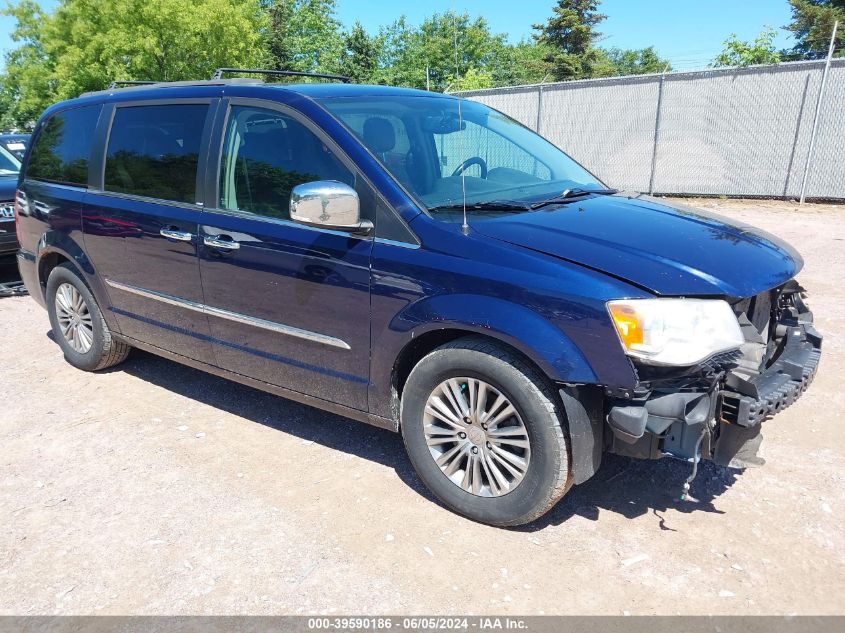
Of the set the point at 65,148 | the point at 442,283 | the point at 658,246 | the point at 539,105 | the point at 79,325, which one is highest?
the point at 65,148

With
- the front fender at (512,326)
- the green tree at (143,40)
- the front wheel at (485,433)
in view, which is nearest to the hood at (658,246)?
the front fender at (512,326)

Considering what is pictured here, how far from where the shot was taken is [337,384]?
3.35 meters

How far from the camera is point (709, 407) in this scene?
251 cm

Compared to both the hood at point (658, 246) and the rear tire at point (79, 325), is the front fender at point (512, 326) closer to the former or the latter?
the hood at point (658, 246)

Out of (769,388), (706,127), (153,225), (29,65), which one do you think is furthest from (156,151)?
(29,65)

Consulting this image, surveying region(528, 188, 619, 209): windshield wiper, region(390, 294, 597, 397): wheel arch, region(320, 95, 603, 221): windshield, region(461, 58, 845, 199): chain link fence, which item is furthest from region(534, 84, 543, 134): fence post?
region(390, 294, 597, 397): wheel arch

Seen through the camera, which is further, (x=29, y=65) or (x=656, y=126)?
(x=29, y=65)

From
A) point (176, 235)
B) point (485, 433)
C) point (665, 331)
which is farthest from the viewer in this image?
point (176, 235)

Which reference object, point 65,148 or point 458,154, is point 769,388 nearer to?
point 458,154

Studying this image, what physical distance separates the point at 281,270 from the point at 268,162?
0.62m

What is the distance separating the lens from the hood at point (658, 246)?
2588mm

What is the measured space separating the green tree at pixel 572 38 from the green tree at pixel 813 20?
12.9 meters

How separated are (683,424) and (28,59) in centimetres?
4257

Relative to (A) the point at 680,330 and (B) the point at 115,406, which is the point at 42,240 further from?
(A) the point at 680,330
